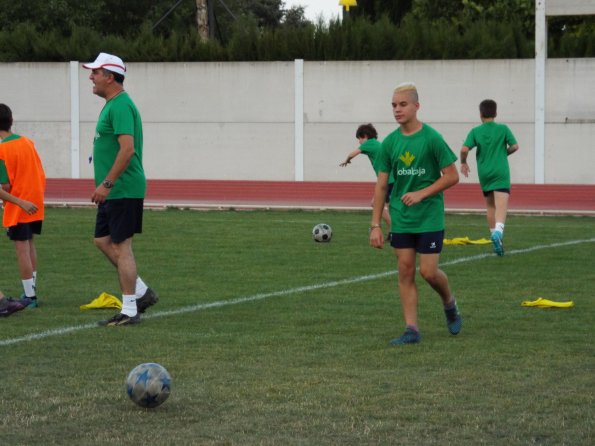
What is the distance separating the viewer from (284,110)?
101ft

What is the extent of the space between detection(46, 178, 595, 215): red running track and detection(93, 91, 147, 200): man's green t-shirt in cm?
1596

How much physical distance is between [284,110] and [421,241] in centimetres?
2216

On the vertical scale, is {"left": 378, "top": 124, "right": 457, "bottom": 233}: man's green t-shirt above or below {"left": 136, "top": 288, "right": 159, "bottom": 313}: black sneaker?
above

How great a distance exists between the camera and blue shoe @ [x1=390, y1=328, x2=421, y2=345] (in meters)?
8.72

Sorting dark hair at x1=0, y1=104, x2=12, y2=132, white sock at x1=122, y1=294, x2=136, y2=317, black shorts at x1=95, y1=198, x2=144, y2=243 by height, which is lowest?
white sock at x1=122, y1=294, x2=136, y2=317

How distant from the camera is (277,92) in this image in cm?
3080

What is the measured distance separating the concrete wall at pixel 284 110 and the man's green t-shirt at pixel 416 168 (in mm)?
20531

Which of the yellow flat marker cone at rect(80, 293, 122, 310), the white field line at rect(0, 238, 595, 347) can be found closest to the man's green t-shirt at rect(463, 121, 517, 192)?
the white field line at rect(0, 238, 595, 347)

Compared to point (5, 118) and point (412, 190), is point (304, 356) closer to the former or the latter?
point (412, 190)

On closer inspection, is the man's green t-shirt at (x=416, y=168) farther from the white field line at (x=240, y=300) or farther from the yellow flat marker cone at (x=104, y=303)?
the yellow flat marker cone at (x=104, y=303)

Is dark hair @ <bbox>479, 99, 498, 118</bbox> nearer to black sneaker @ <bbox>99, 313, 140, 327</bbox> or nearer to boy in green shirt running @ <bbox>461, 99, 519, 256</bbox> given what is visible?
boy in green shirt running @ <bbox>461, 99, 519, 256</bbox>

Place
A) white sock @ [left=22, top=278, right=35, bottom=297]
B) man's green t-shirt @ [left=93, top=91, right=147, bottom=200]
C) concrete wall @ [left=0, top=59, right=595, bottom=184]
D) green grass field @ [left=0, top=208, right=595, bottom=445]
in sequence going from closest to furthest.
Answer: green grass field @ [left=0, top=208, right=595, bottom=445] < man's green t-shirt @ [left=93, top=91, right=147, bottom=200] < white sock @ [left=22, top=278, right=35, bottom=297] < concrete wall @ [left=0, top=59, right=595, bottom=184]

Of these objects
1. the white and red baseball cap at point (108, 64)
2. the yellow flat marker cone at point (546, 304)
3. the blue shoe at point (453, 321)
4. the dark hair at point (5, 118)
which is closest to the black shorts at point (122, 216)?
the white and red baseball cap at point (108, 64)

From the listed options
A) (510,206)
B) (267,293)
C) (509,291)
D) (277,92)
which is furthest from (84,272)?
(277,92)
